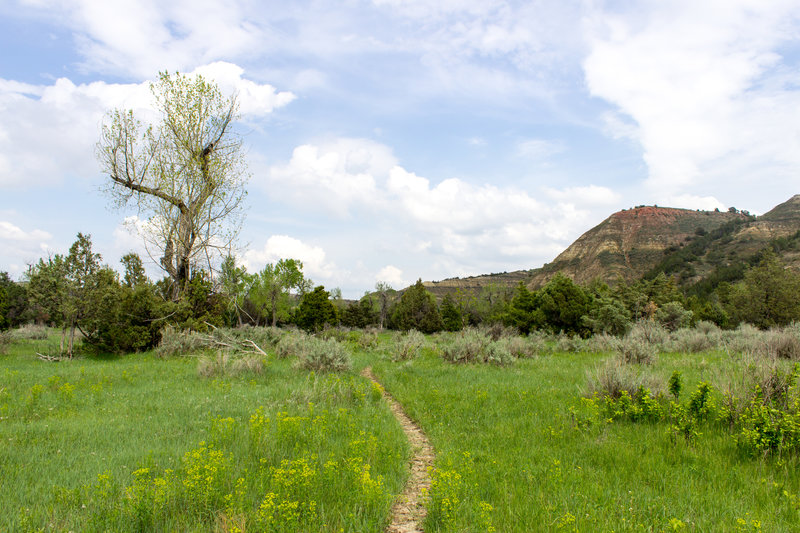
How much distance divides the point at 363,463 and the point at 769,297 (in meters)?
30.2

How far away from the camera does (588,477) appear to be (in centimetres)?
432

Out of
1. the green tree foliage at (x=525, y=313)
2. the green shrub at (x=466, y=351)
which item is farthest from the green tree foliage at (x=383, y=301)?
the green shrub at (x=466, y=351)

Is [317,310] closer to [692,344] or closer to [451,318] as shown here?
[451,318]

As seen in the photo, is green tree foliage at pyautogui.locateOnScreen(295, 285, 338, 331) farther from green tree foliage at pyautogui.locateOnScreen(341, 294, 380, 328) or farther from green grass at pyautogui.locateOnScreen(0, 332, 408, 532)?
green grass at pyautogui.locateOnScreen(0, 332, 408, 532)

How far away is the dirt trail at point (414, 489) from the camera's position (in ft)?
12.4

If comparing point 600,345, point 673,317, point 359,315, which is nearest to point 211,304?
point 600,345

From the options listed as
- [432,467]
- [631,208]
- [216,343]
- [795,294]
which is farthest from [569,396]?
[631,208]

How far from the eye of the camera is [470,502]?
154 inches

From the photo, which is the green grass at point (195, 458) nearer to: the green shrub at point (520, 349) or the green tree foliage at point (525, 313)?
the green shrub at point (520, 349)

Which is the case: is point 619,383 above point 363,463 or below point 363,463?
above

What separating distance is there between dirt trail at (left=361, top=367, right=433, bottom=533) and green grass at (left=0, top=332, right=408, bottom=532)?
0.16m

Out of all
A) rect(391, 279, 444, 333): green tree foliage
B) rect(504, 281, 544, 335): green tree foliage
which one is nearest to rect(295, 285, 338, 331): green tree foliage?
rect(391, 279, 444, 333): green tree foliage

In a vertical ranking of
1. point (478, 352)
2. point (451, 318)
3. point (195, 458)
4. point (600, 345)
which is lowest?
point (451, 318)

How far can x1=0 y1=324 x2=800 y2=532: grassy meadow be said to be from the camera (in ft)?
11.0
